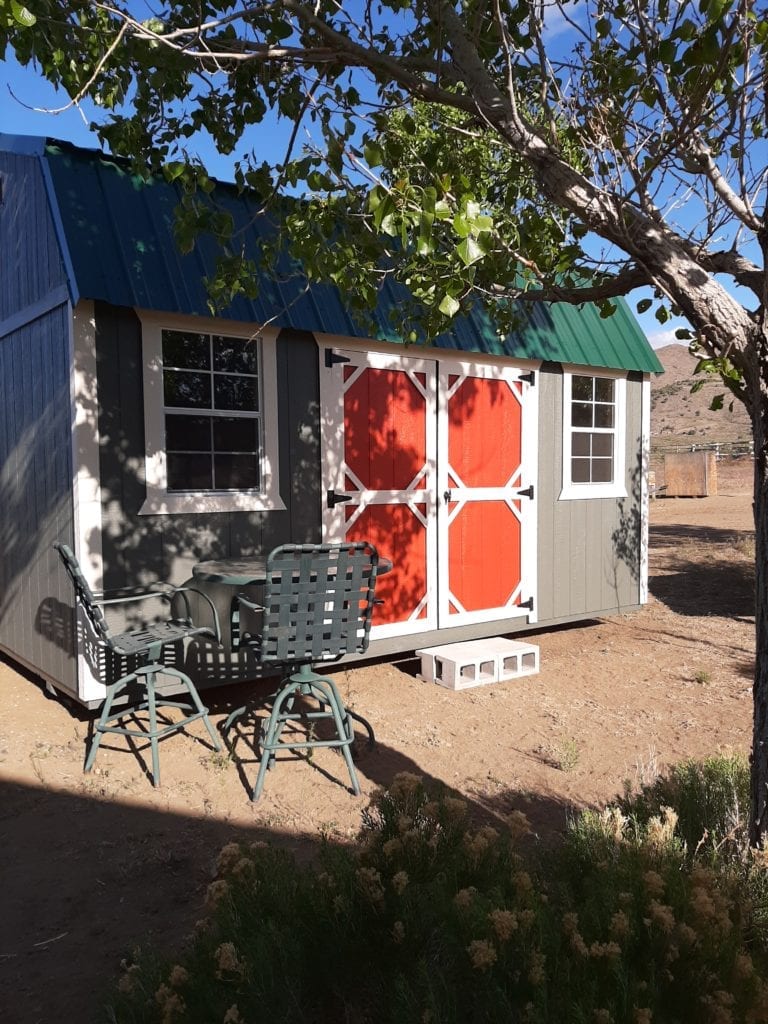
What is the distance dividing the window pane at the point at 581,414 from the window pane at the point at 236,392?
3.42 metres

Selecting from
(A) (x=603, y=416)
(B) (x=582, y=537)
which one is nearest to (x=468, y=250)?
(B) (x=582, y=537)

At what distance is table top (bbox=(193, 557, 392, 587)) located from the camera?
4.45 meters

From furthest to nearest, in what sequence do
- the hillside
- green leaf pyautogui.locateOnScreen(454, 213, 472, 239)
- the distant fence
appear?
the hillside
the distant fence
green leaf pyautogui.locateOnScreen(454, 213, 472, 239)

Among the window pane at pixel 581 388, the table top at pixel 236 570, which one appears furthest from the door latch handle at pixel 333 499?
the window pane at pixel 581 388

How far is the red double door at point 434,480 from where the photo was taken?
20.9ft

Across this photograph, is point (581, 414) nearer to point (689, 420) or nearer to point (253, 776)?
point (253, 776)

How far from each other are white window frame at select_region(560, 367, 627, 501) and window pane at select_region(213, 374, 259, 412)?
3.29 m

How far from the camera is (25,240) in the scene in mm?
5844

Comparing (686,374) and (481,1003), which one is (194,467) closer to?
(481,1003)

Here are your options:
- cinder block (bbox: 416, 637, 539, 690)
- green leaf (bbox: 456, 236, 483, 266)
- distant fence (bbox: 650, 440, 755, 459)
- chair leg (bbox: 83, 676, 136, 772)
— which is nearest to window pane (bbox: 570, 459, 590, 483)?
cinder block (bbox: 416, 637, 539, 690)

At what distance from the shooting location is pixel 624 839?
8.72 feet

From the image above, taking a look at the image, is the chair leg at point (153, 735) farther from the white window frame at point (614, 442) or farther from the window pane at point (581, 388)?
the window pane at point (581, 388)

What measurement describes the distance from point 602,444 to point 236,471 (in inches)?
162

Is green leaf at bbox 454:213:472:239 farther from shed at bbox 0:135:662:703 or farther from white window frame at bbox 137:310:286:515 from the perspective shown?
white window frame at bbox 137:310:286:515
